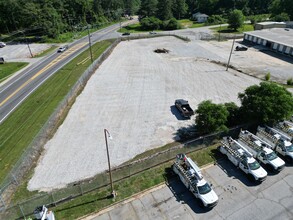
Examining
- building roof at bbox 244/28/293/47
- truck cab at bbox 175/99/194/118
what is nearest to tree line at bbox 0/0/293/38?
building roof at bbox 244/28/293/47

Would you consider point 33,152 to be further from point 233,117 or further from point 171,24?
point 171,24

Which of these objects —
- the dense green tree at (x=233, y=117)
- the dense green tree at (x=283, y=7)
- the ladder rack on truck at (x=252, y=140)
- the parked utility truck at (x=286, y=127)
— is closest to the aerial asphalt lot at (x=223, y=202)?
the ladder rack on truck at (x=252, y=140)

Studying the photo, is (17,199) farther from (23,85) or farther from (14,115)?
(23,85)

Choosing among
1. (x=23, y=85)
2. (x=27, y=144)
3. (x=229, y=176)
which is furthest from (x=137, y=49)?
(x=229, y=176)

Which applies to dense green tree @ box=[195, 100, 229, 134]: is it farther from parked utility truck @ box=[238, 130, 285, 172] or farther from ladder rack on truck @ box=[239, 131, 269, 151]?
parked utility truck @ box=[238, 130, 285, 172]

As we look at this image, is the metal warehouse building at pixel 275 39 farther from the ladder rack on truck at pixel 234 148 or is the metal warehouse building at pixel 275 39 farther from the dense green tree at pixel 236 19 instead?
the ladder rack on truck at pixel 234 148

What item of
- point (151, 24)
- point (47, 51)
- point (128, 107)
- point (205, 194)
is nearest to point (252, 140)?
point (205, 194)
